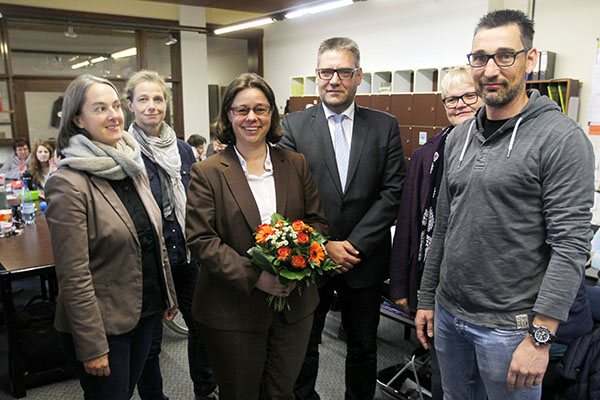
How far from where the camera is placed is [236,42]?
12.4 meters

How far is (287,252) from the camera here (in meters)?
1.56

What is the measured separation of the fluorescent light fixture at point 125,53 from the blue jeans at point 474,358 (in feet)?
31.5

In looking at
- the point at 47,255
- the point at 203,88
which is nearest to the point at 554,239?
the point at 47,255

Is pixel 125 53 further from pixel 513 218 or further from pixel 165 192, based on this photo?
pixel 513 218

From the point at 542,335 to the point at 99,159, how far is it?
1558mm

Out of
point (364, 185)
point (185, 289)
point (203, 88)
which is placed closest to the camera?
point (364, 185)

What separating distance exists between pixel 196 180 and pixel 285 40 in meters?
9.60

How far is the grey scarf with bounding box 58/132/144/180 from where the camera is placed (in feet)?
5.27

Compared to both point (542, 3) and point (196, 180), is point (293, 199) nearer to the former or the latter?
point (196, 180)

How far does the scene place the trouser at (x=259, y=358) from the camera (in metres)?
1.73

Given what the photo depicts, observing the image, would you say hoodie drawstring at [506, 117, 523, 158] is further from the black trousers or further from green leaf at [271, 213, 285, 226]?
the black trousers

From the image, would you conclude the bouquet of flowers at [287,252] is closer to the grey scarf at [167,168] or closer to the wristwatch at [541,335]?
the wristwatch at [541,335]

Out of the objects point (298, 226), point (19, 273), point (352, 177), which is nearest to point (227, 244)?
point (298, 226)

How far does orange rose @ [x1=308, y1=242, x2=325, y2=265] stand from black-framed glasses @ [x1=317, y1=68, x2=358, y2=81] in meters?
0.82
